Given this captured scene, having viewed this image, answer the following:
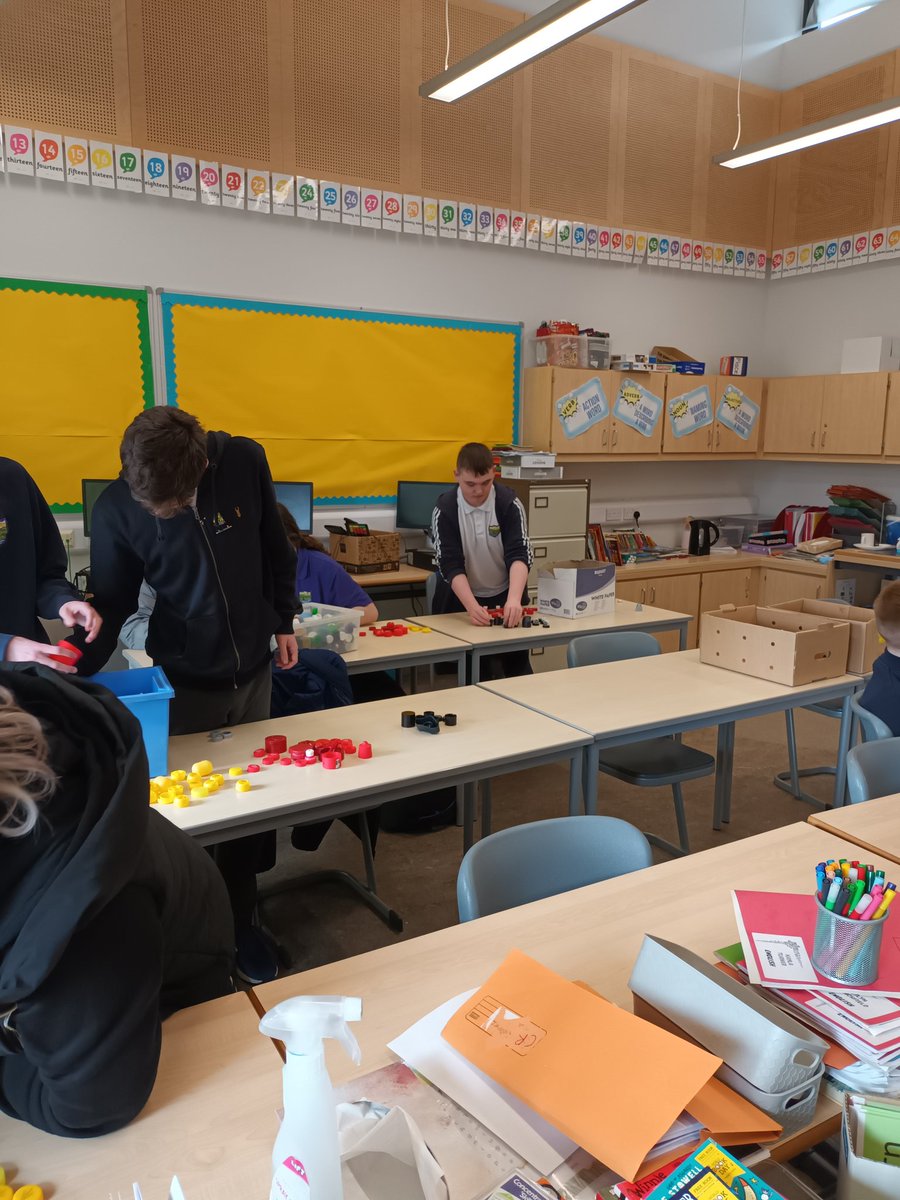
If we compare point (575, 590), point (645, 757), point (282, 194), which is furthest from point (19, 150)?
point (645, 757)

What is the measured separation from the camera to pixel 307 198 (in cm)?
465

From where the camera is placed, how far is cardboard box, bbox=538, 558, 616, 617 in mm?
3691

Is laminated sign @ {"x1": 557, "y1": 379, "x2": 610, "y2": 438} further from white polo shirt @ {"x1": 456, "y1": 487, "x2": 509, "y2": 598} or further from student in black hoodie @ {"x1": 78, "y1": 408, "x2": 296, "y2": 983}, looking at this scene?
student in black hoodie @ {"x1": 78, "y1": 408, "x2": 296, "y2": 983}

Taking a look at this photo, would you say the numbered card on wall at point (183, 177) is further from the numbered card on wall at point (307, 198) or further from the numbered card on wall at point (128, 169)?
the numbered card on wall at point (307, 198)

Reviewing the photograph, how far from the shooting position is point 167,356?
4398 mm

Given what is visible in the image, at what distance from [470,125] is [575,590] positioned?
3.20 meters

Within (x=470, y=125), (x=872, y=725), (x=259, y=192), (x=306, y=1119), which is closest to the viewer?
(x=306, y=1119)

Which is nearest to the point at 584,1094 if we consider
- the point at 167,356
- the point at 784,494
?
the point at 167,356

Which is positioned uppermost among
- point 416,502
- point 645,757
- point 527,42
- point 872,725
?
point 527,42

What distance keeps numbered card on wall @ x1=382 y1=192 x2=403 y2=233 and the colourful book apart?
16.2ft

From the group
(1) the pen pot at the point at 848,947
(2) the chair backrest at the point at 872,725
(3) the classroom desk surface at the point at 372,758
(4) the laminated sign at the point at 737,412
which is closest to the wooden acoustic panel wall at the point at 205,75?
(3) the classroom desk surface at the point at 372,758

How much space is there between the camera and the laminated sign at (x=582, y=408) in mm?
5520

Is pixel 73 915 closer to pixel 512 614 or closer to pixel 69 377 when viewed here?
pixel 512 614

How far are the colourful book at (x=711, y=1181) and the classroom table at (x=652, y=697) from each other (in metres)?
1.45
